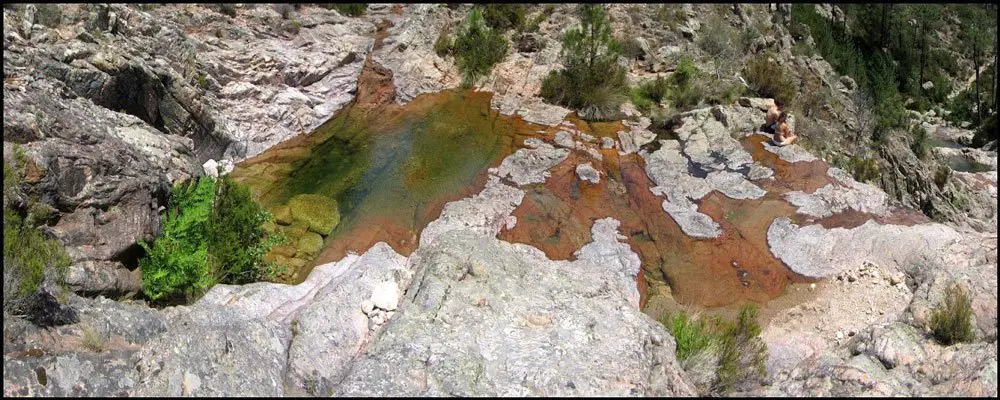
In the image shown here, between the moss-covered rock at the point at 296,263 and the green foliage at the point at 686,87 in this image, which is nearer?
the moss-covered rock at the point at 296,263

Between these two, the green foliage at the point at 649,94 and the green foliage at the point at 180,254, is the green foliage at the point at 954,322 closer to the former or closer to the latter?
the green foliage at the point at 180,254

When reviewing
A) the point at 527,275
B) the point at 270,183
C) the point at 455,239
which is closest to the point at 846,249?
the point at 527,275

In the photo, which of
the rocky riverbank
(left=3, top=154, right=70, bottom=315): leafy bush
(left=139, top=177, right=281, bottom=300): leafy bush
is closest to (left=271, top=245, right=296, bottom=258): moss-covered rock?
(left=139, top=177, right=281, bottom=300): leafy bush

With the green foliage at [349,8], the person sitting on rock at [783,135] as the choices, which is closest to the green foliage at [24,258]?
the person sitting on rock at [783,135]

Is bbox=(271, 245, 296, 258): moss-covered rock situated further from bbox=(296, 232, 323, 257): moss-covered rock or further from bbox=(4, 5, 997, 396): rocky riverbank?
bbox=(4, 5, 997, 396): rocky riverbank

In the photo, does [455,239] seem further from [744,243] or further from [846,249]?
[846,249]

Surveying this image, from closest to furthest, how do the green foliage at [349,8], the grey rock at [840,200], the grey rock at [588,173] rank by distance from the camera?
the grey rock at [840,200] → the grey rock at [588,173] → the green foliage at [349,8]
